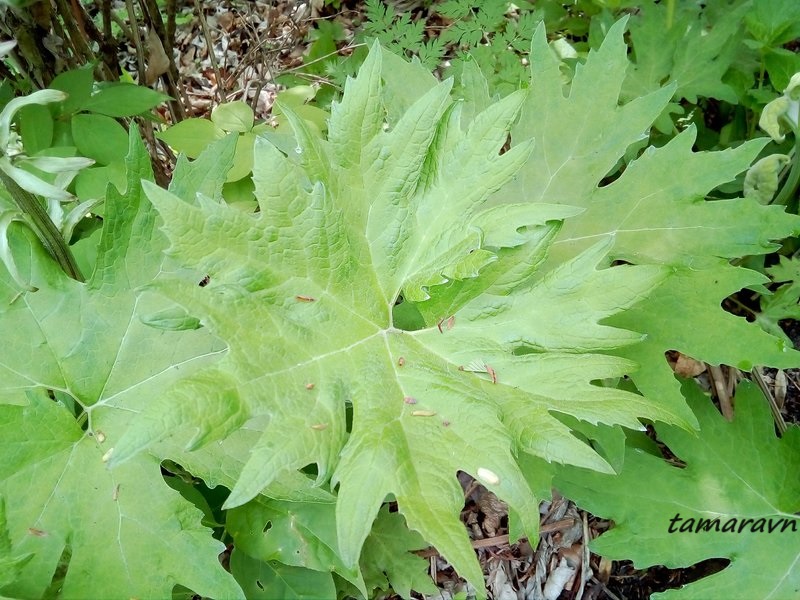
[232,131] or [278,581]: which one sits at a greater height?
[232,131]

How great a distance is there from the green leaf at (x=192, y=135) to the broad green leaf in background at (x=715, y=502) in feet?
5.35

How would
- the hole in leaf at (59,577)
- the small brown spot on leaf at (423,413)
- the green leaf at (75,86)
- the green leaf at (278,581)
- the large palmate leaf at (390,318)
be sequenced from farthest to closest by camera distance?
the green leaf at (75,86) < the green leaf at (278,581) < the hole in leaf at (59,577) < the small brown spot on leaf at (423,413) < the large palmate leaf at (390,318)

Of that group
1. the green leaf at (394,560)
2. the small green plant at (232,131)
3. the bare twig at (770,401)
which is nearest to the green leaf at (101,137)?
the small green plant at (232,131)

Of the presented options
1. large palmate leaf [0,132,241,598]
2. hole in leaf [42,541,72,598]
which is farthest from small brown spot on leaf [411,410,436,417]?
hole in leaf [42,541,72,598]

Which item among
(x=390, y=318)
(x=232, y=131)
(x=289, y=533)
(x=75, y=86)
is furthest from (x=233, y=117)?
(x=289, y=533)

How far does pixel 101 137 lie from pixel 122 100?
14 cm

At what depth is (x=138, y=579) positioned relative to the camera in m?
1.45

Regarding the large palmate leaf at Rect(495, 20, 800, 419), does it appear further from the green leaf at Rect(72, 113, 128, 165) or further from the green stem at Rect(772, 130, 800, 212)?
the green leaf at Rect(72, 113, 128, 165)

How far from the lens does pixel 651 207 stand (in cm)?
185

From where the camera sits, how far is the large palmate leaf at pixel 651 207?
1719mm

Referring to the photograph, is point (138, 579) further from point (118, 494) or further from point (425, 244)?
point (425, 244)

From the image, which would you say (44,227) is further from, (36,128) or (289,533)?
(289,533)

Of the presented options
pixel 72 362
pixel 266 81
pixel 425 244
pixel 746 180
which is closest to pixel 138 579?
pixel 72 362

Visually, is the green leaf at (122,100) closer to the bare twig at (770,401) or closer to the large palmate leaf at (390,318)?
the large palmate leaf at (390,318)
